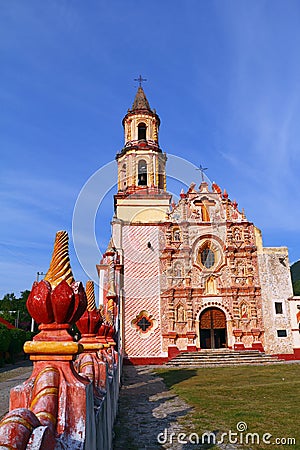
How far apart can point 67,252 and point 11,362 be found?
79.1 ft

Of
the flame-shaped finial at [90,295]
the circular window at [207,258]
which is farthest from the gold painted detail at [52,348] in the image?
the circular window at [207,258]

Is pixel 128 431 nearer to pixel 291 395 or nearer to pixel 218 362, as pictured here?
pixel 291 395

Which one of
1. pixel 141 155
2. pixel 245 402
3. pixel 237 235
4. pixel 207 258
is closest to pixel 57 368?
pixel 245 402

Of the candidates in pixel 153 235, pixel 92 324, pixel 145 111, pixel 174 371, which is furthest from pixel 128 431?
pixel 145 111

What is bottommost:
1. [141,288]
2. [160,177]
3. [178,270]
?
[141,288]

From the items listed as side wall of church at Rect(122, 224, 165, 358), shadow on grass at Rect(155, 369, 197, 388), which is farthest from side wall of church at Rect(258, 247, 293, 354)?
shadow on grass at Rect(155, 369, 197, 388)

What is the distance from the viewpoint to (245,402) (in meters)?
8.64

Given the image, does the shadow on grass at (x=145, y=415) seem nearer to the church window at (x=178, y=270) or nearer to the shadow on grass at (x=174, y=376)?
the shadow on grass at (x=174, y=376)

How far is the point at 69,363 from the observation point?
2.44 m

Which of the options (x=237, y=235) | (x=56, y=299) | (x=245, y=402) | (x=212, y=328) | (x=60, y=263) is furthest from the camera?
(x=237, y=235)

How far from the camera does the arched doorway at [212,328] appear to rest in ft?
70.4

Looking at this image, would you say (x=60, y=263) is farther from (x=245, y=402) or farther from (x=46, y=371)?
(x=245, y=402)

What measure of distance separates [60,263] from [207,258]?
20.7m

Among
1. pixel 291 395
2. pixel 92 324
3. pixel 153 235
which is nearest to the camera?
pixel 92 324
